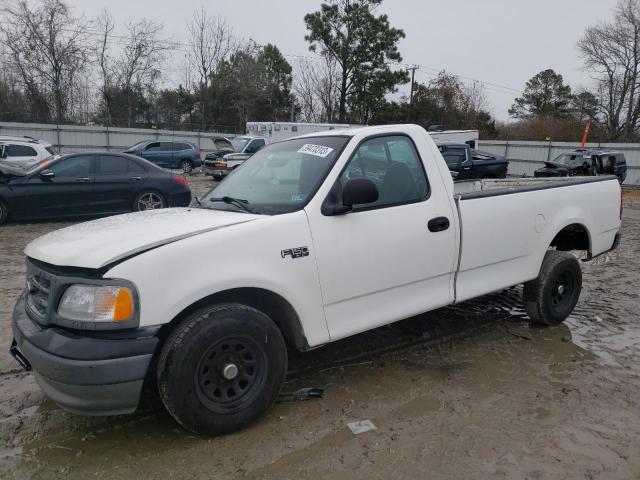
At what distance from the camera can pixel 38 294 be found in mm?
2867

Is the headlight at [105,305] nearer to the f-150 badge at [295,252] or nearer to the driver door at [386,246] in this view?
the f-150 badge at [295,252]

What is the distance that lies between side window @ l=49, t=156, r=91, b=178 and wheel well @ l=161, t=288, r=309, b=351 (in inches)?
327

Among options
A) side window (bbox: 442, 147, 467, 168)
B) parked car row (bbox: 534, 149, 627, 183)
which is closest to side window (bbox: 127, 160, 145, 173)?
side window (bbox: 442, 147, 467, 168)

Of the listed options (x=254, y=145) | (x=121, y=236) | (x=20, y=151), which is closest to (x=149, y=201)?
(x=20, y=151)

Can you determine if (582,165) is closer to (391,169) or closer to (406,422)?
(391,169)

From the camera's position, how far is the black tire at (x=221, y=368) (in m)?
2.66

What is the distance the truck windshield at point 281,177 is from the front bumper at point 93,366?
117cm

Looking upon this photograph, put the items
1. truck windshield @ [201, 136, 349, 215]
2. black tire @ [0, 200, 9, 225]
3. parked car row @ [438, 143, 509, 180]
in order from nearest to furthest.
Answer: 1. truck windshield @ [201, 136, 349, 215]
2. black tire @ [0, 200, 9, 225]
3. parked car row @ [438, 143, 509, 180]

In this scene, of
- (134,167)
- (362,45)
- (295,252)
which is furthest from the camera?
(362,45)

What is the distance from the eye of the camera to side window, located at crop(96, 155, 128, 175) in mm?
10227

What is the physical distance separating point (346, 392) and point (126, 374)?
1.61 meters

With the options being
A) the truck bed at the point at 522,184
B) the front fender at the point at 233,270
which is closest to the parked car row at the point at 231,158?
the truck bed at the point at 522,184

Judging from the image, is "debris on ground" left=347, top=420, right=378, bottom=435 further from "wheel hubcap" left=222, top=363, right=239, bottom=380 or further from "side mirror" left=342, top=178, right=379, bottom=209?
"side mirror" left=342, top=178, right=379, bottom=209

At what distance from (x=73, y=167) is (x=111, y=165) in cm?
75
